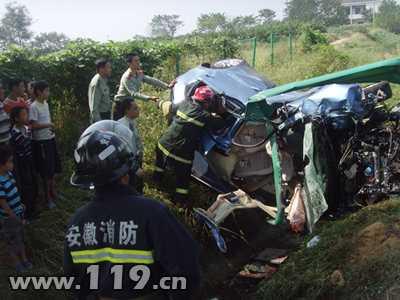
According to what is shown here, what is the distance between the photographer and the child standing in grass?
3.27m

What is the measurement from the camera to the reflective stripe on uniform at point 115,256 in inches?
61.5

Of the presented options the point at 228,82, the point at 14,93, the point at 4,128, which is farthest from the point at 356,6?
the point at 4,128

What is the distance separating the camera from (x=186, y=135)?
15.0ft

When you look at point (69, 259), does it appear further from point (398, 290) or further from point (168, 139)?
point (168, 139)

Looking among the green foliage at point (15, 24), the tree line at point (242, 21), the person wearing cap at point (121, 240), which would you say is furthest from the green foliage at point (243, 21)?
the person wearing cap at point (121, 240)

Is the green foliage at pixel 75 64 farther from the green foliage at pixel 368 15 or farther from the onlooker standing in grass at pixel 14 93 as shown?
the green foliage at pixel 368 15

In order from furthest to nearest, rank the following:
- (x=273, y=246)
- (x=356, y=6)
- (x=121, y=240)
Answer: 1. (x=356, y=6)
2. (x=273, y=246)
3. (x=121, y=240)

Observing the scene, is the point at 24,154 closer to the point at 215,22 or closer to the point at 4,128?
the point at 4,128

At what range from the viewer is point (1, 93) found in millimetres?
4156

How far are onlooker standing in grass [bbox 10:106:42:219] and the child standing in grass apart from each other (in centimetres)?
62

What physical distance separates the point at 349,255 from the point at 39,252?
10.2 feet

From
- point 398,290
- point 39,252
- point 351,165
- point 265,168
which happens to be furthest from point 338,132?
point 39,252

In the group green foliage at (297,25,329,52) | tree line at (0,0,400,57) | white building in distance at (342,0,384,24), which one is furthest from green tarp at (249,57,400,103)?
white building in distance at (342,0,384,24)

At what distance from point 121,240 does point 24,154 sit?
2.97 m
